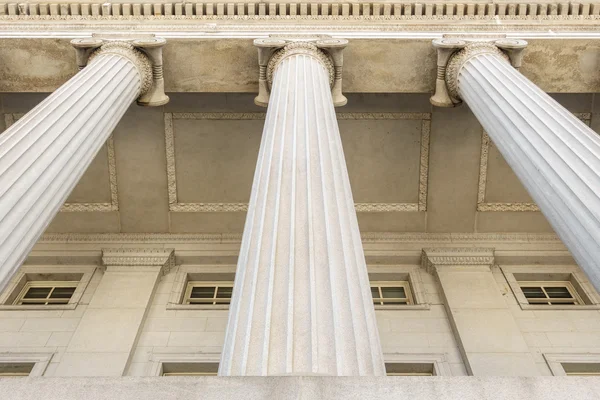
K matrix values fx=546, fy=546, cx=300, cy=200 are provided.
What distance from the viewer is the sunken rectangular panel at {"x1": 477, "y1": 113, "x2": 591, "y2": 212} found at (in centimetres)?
1631

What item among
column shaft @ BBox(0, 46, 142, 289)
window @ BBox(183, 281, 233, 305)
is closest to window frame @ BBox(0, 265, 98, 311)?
window @ BBox(183, 281, 233, 305)

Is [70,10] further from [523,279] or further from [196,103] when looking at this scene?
[523,279]

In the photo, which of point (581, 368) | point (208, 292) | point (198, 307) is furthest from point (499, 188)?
point (198, 307)

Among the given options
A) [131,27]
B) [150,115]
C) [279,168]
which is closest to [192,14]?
[131,27]

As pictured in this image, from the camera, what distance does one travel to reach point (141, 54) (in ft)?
41.0

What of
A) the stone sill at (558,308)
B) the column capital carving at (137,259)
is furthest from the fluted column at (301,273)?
the stone sill at (558,308)

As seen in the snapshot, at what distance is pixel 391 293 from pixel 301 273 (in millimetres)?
11067

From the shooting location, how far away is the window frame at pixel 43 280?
46.0ft

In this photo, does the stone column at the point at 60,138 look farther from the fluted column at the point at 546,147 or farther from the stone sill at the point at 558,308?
the stone sill at the point at 558,308

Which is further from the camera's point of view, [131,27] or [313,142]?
[131,27]

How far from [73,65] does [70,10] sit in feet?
8.84

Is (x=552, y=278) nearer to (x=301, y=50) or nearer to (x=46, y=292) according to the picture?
(x=301, y=50)

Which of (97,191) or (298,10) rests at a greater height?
(298,10)

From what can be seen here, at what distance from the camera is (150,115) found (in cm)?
1584
